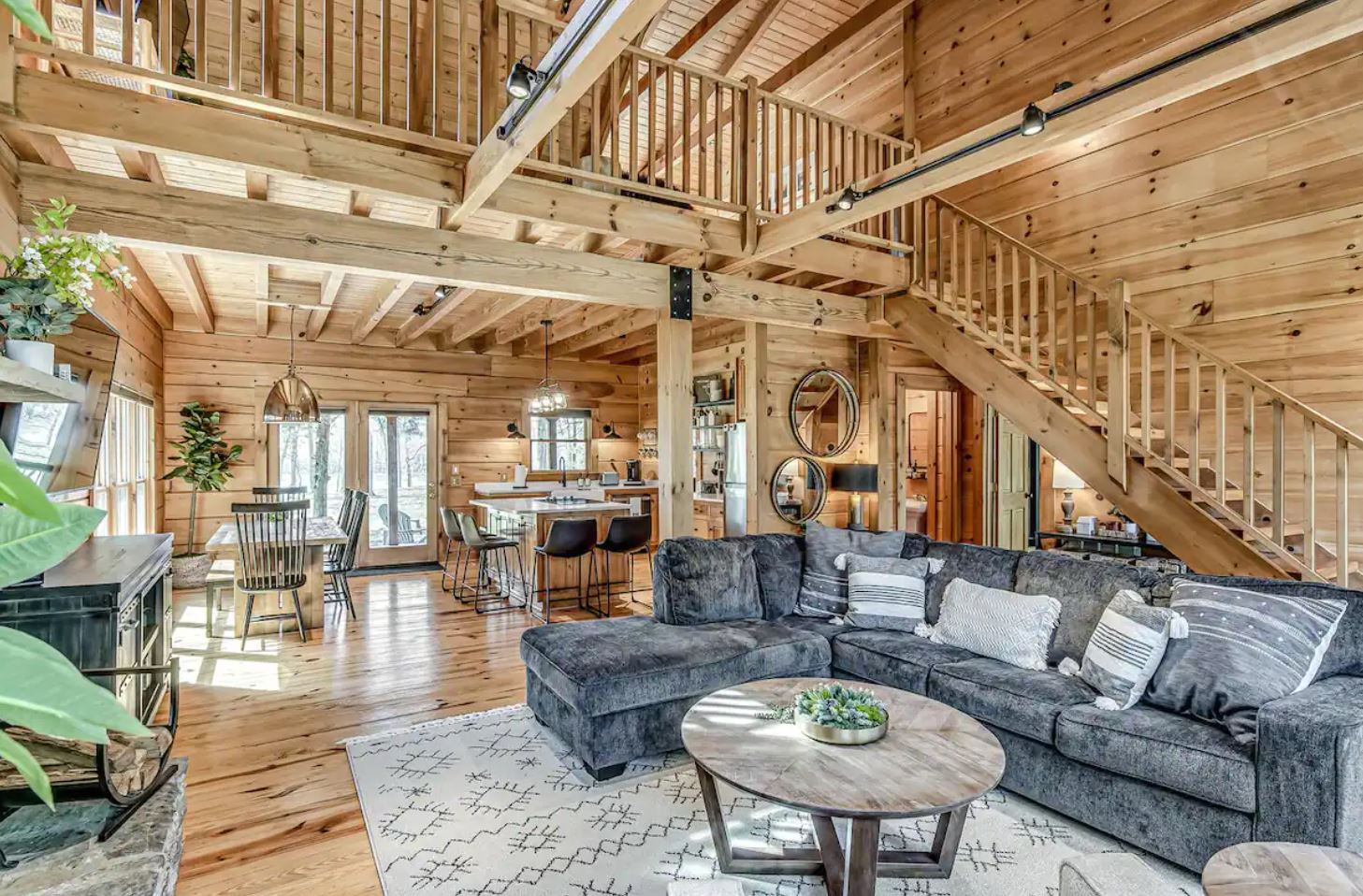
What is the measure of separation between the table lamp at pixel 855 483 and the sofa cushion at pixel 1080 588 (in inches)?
107

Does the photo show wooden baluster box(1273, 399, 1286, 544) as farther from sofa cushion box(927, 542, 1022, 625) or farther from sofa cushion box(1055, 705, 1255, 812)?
sofa cushion box(1055, 705, 1255, 812)

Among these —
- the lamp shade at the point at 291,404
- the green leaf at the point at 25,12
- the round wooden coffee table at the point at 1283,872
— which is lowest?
the round wooden coffee table at the point at 1283,872

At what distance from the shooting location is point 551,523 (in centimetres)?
578

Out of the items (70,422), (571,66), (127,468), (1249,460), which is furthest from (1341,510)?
(127,468)

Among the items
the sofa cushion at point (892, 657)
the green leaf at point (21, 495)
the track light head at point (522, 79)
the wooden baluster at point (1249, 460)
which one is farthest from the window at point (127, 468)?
the wooden baluster at point (1249, 460)

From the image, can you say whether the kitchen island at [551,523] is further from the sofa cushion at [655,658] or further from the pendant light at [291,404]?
the sofa cushion at [655,658]

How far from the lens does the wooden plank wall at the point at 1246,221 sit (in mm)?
3998

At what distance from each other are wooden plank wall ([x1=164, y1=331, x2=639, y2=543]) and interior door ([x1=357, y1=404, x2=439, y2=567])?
0.17m

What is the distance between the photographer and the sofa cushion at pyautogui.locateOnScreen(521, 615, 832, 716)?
9.78ft

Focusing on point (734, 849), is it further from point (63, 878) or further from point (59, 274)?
point (59, 274)

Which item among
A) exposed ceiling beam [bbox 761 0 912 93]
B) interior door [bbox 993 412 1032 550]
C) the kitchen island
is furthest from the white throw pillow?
exposed ceiling beam [bbox 761 0 912 93]

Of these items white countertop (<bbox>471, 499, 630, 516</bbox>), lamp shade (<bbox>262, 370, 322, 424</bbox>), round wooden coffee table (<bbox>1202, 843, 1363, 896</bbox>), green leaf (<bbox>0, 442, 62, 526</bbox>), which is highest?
lamp shade (<bbox>262, 370, 322, 424</bbox>)

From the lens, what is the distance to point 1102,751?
2.48 metres

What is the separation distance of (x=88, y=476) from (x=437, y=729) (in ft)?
7.25
